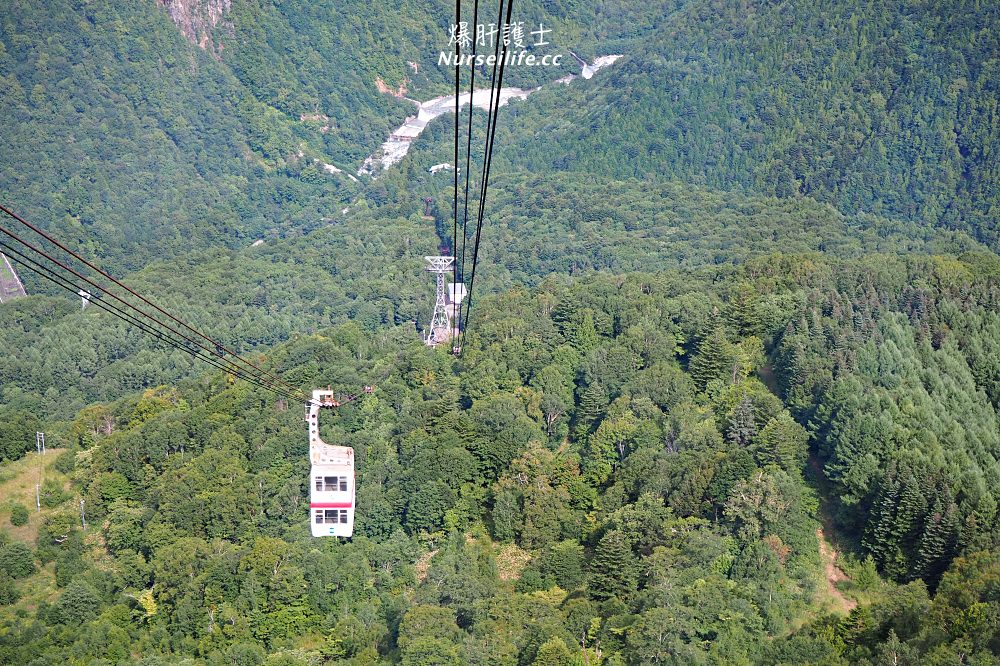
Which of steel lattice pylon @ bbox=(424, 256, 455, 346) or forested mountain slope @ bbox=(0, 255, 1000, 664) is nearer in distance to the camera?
forested mountain slope @ bbox=(0, 255, 1000, 664)

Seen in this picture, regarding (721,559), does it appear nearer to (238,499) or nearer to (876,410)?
(876,410)

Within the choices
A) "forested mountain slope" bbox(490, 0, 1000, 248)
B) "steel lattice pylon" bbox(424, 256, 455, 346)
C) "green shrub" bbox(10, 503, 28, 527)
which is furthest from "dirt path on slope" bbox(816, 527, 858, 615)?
"forested mountain slope" bbox(490, 0, 1000, 248)

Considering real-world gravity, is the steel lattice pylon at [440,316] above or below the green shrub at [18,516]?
above

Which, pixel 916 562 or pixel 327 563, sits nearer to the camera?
pixel 916 562

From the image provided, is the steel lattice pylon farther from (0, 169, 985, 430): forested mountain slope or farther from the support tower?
(0, 169, 985, 430): forested mountain slope

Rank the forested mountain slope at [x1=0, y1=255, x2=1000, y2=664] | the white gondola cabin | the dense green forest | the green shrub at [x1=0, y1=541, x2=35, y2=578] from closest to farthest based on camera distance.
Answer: the forested mountain slope at [x1=0, y1=255, x2=1000, y2=664], the dense green forest, the white gondola cabin, the green shrub at [x1=0, y1=541, x2=35, y2=578]

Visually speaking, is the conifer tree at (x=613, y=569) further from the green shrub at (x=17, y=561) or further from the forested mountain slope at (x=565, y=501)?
the green shrub at (x=17, y=561)

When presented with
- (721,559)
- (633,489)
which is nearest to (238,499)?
(633,489)

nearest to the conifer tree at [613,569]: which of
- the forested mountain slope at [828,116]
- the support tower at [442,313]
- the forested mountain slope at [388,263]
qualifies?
the support tower at [442,313]
